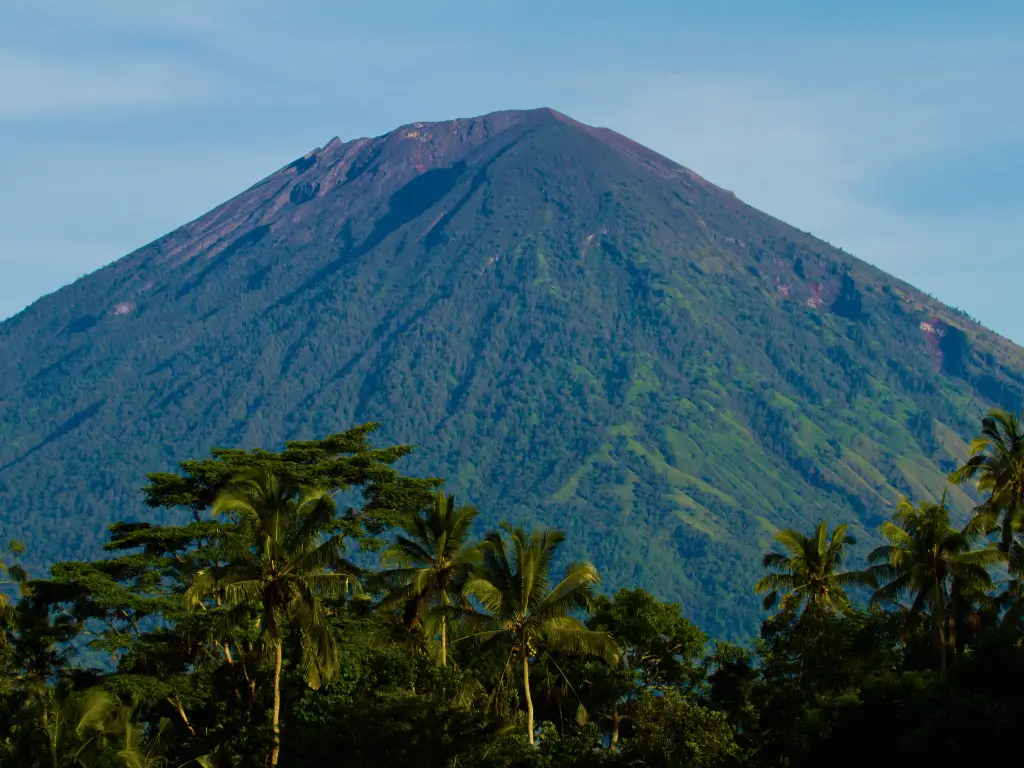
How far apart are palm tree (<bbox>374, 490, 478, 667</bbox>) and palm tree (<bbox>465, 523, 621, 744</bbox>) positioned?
2.71 metres

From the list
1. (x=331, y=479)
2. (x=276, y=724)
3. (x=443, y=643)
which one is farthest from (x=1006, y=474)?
(x=276, y=724)

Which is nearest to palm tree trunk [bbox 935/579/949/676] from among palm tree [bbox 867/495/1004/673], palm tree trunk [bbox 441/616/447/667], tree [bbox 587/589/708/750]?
palm tree [bbox 867/495/1004/673]

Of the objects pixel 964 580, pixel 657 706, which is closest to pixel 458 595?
pixel 657 706

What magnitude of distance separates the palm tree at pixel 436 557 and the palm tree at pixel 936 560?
1781 centimetres

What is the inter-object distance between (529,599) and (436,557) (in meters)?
5.58

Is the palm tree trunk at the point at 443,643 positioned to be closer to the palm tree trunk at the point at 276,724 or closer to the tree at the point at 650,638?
the palm tree trunk at the point at 276,724

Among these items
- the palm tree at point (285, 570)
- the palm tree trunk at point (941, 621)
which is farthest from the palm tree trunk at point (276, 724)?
the palm tree trunk at point (941, 621)

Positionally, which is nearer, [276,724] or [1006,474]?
[276,724]

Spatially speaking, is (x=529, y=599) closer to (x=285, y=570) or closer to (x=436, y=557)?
(x=436, y=557)

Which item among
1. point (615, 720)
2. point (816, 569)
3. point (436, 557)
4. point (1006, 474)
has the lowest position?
point (615, 720)

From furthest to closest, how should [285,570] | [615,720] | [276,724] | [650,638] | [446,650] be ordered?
[650,638] < [615,720] < [446,650] < [276,724] < [285,570]

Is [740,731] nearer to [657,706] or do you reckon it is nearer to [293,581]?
[657,706]

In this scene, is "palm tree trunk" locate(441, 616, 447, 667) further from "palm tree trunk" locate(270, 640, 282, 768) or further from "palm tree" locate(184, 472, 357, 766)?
"palm tree trunk" locate(270, 640, 282, 768)

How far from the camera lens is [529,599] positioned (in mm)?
52281
